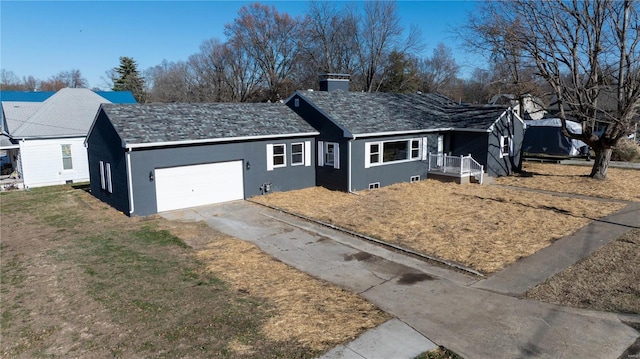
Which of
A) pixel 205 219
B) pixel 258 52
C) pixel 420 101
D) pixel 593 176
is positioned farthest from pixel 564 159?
pixel 258 52

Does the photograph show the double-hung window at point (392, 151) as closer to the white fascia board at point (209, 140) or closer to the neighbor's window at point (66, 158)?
the white fascia board at point (209, 140)

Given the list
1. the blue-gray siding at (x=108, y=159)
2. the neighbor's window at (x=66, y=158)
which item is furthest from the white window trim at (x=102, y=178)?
the neighbor's window at (x=66, y=158)

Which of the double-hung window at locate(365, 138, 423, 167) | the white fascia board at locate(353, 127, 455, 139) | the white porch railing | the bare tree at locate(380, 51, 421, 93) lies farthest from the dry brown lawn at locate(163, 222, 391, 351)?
the bare tree at locate(380, 51, 421, 93)

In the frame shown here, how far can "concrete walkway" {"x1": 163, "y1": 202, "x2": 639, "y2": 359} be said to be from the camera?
7.01m

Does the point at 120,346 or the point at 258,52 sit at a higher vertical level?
the point at 258,52

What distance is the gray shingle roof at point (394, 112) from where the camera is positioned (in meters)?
20.9

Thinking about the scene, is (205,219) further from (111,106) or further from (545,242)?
(545,242)

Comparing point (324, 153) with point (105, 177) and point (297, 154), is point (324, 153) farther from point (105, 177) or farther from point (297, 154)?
point (105, 177)

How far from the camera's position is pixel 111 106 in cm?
1770

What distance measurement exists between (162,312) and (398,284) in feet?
16.2

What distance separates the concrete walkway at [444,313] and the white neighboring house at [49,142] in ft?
57.9

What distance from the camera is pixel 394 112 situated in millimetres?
23375

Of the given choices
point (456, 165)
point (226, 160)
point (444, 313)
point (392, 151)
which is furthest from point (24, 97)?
point (444, 313)

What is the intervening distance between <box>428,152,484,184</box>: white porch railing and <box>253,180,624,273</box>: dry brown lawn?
1.01m
